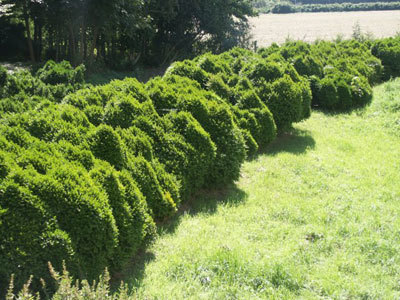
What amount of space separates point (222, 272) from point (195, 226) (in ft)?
3.38

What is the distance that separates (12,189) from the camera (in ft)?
10.9

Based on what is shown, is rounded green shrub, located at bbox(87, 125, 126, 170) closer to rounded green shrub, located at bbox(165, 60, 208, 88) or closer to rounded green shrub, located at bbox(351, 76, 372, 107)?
rounded green shrub, located at bbox(165, 60, 208, 88)

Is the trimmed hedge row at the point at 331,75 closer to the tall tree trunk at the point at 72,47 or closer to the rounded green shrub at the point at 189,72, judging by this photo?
the rounded green shrub at the point at 189,72

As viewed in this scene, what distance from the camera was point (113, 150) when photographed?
174 inches

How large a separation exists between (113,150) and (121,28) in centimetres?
1415

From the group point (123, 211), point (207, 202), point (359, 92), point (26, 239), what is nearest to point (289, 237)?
point (207, 202)

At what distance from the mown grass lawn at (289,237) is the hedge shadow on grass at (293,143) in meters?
0.36

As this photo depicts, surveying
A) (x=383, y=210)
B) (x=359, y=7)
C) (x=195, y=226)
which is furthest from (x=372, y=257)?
(x=359, y=7)

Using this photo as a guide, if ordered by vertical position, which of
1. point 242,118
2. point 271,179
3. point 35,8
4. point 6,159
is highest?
point 35,8

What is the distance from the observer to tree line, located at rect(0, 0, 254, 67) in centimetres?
1512

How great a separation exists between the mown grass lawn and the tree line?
405 inches

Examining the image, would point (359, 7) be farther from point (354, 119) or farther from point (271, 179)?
point (271, 179)

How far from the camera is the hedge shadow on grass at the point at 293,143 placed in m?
8.28

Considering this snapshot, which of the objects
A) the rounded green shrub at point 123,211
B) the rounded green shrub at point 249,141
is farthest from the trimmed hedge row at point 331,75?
the rounded green shrub at point 123,211
